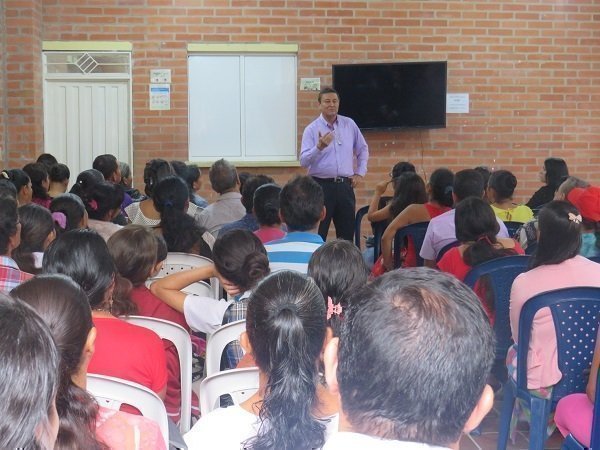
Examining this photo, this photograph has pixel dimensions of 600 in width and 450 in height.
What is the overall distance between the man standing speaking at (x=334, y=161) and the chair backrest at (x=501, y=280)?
3497 millimetres

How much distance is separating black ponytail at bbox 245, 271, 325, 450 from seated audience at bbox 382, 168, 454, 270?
323 cm

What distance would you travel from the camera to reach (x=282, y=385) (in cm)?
197

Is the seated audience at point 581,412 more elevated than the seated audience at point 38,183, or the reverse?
the seated audience at point 38,183

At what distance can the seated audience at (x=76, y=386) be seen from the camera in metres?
1.59

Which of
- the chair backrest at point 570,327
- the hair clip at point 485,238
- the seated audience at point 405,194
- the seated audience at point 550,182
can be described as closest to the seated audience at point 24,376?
the chair backrest at point 570,327

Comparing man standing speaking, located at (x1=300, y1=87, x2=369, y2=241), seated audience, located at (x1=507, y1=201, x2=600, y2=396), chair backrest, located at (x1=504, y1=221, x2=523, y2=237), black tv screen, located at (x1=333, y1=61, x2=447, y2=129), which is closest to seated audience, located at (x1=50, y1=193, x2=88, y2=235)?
seated audience, located at (x1=507, y1=201, x2=600, y2=396)

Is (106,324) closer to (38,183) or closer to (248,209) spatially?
(248,209)

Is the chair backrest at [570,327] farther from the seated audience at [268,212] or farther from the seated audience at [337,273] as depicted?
the seated audience at [268,212]

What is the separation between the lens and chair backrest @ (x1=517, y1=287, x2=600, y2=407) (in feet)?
9.95

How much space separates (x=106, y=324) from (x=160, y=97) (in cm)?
621

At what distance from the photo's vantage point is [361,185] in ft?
28.6

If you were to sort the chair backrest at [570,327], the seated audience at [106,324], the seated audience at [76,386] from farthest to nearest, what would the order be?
the chair backrest at [570,327] → the seated audience at [106,324] → the seated audience at [76,386]

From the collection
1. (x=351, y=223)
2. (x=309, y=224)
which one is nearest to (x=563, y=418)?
(x=309, y=224)

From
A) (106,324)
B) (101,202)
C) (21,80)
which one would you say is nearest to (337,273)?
(106,324)
